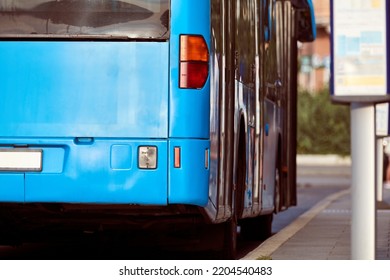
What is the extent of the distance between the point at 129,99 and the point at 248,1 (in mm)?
3133

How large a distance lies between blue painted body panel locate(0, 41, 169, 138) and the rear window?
8cm

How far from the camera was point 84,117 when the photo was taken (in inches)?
456

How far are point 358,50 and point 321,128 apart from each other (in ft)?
191

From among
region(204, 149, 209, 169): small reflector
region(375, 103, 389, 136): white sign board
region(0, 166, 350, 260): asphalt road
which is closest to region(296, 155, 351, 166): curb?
region(375, 103, 389, 136): white sign board

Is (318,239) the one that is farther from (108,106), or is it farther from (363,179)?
(363,179)

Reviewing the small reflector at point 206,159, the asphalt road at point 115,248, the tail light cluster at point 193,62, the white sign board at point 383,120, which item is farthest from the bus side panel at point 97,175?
the white sign board at point 383,120

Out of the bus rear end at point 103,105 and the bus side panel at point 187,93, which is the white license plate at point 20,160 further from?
the bus side panel at point 187,93

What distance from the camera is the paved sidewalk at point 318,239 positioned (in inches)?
547

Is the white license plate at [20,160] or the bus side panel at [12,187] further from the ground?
the white license plate at [20,160]

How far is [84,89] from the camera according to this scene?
11609 mm

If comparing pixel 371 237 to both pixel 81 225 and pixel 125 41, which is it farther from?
pixel 81 225

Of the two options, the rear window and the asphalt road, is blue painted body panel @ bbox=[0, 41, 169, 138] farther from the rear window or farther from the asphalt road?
the asphalt road

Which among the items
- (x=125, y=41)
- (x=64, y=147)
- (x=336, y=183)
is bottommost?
(x=336, y=183)

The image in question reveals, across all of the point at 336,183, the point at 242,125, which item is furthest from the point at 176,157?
the point at 336,183
